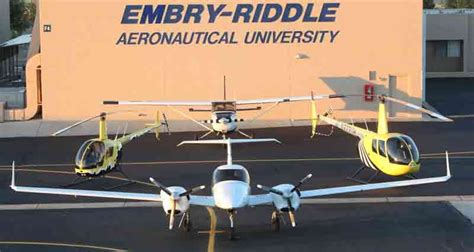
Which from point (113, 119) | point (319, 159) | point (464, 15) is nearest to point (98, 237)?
point (319, 159)

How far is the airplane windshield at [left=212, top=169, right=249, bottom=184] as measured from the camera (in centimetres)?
1636

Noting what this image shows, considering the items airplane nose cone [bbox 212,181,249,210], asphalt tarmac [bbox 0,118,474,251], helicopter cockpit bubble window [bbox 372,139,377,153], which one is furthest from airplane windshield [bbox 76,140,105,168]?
helicopter cockpit bubble window [bbox 372,139,377,153]

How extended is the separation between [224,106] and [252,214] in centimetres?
1409

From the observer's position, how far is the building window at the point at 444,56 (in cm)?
6731

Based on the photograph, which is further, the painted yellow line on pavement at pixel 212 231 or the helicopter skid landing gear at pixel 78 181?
the helicopter skid landing gear at pixel 78 181

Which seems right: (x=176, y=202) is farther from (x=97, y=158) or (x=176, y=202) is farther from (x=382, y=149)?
(x=382, y=149)

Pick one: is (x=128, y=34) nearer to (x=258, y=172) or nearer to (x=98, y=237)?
(x=258, y=172)

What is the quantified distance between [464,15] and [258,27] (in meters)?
33.2

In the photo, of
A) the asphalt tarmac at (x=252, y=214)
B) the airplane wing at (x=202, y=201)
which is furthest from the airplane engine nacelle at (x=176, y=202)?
the asphalt tarmac at (x=252, y=214)

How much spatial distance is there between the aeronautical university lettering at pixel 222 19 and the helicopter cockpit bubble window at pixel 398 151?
17691 mm

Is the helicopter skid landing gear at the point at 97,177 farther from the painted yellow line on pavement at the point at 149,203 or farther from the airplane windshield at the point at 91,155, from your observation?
the painted yellow line on pavement at the point at 149,203

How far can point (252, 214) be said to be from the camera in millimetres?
19062

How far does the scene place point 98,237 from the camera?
17109mm

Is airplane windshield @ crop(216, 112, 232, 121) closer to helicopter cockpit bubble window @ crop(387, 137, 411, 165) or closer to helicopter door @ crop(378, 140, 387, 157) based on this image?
helicopter door @ crop(378, 140, 387, 157)
